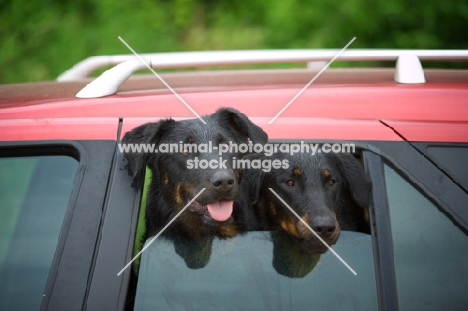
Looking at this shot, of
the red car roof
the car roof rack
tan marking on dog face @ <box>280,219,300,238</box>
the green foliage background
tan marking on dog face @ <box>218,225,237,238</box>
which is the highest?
the green foliage background

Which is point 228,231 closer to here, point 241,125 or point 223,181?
point 223,181

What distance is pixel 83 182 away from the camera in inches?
96.5

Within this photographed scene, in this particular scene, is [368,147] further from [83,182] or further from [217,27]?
[217,27]

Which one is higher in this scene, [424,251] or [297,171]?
[297,171]

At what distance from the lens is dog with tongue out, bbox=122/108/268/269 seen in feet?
8.42

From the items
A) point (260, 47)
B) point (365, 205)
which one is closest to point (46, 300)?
point (365, 205)

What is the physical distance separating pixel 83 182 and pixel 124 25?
6.37 metres

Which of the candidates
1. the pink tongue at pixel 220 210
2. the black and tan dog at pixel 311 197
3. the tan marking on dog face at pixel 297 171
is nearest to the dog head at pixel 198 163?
the pink tongue at pixel 220 210

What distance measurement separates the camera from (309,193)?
9.23 ft

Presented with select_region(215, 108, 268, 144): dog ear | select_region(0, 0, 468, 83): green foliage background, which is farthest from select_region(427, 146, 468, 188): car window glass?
select_region(0, 0, 468, 83): green foliage background

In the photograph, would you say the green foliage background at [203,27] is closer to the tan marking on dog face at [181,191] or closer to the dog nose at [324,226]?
the tan marking on dog face at [181,191]

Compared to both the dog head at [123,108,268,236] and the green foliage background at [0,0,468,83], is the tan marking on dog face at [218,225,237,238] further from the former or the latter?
the green foliage background at [0,0,468,83]

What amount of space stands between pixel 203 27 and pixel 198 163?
6.38m

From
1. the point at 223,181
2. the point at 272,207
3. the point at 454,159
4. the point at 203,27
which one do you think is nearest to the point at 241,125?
the point at 223,181
